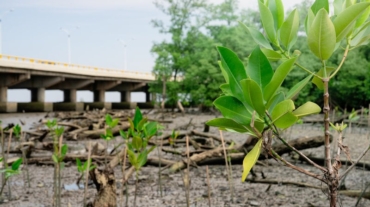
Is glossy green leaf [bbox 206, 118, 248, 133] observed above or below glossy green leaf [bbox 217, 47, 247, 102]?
below

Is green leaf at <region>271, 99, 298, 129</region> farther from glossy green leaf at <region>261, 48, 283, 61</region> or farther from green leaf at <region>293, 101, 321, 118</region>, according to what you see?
glossy green leaf at <region>261, 48, 283, 61</region>

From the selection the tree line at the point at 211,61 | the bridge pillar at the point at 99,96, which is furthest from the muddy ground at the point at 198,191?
the bridge pillar at the point at 99,96

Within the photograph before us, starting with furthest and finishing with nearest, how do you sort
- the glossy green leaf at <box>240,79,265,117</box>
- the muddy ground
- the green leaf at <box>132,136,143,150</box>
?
the muddy ground < the green leaf at <box>132,136,143,150</box> < the glossy green leaf at <box>240,79,265,117</box>

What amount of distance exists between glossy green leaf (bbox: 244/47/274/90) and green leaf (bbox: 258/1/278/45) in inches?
5.6

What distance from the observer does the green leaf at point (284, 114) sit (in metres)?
0.84

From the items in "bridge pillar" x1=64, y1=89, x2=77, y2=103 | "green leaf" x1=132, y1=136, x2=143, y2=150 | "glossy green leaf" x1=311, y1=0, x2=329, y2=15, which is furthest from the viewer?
"bridge pillar" x1=64, y1=89, x2=77, y2=103

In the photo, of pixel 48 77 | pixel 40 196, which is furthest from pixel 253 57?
pixel 48 77

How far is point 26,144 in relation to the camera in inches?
243

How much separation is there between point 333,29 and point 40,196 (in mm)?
3467

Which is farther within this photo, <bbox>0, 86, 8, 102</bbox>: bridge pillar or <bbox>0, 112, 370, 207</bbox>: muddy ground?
<bbox>0, 86, 8, 102</bbox>: bridge pillar

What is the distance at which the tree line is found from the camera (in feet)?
66.9

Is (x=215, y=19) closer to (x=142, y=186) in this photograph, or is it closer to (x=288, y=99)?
(x=142, y=186)

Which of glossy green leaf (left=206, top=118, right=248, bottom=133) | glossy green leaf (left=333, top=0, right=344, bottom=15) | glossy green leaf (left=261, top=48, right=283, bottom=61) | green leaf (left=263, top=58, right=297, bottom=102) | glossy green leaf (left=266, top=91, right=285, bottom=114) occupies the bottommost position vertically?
glossy green leaf (left=206, top=118, right=248, bottom=133)

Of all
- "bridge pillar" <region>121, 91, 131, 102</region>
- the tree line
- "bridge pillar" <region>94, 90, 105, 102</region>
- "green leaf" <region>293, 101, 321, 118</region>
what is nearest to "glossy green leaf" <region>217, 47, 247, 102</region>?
"green leaf" <region>293, 101, 321, 118</region>
